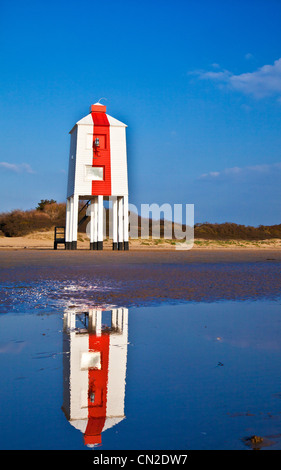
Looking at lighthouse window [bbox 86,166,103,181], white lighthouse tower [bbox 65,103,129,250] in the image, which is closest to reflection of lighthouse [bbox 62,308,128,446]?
white lighthouse tower [bbox 65,103,129,250]

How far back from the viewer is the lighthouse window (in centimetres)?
2791

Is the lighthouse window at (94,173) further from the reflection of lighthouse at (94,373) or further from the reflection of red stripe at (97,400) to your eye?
the reflection of red stripe at (97,400)

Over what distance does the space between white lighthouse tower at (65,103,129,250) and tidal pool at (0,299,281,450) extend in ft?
73.9

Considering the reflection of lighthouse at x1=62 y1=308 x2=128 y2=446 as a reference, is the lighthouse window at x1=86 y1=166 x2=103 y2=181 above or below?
above

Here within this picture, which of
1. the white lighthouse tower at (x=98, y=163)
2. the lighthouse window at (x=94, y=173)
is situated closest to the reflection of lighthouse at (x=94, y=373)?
the white lighthouse tower at (x=98, y=163)

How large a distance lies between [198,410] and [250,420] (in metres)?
0.27

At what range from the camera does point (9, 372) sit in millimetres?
3350

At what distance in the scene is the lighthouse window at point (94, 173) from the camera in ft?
91.6

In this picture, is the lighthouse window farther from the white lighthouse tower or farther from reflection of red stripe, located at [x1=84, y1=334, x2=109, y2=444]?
reflection of red stripe, located at [x1=84, y1=334, x2=109, y2=444]

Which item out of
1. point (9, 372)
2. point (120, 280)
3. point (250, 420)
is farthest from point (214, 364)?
point (120, 280)

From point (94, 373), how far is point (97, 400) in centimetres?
54

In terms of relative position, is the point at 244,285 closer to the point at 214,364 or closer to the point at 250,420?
the point at 214,364
